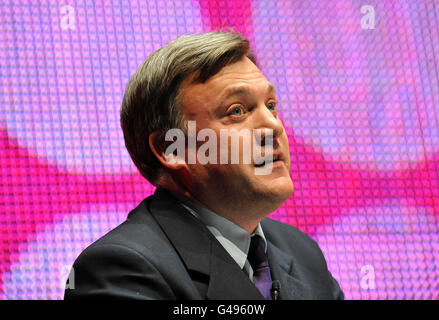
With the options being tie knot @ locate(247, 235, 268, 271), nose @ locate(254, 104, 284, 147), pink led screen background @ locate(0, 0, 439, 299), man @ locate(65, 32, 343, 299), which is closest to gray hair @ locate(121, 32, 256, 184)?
man @ locate(65, 32, 343, 299)

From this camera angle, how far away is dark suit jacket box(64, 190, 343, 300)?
42.8 inches

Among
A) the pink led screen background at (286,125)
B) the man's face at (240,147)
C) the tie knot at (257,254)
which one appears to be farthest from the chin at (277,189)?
the pink led screen background at (286,125)

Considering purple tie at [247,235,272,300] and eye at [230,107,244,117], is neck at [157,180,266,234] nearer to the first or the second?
purple tie at [247,235,272,300]

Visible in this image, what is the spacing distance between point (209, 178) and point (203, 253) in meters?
0.14

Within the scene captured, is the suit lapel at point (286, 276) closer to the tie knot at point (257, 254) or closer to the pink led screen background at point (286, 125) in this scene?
the tie knot at point (257, 254)

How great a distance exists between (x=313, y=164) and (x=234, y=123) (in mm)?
734

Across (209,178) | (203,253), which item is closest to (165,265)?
(203,253)

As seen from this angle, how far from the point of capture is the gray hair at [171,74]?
3.99 feet

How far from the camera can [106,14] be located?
1878mm

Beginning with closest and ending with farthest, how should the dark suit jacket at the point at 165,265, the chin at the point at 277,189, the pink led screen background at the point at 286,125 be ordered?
the dark suit jacket at the point at 165,265 → the chin at the point at 277,189 → the pink led screen background at the point at 286,125

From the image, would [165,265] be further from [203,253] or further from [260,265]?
[260,265]

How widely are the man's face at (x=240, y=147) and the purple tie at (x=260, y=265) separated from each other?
0.08m

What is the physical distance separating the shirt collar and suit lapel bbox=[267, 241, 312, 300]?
0.07 meters

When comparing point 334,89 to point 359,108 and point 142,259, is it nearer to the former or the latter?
point 359,108
